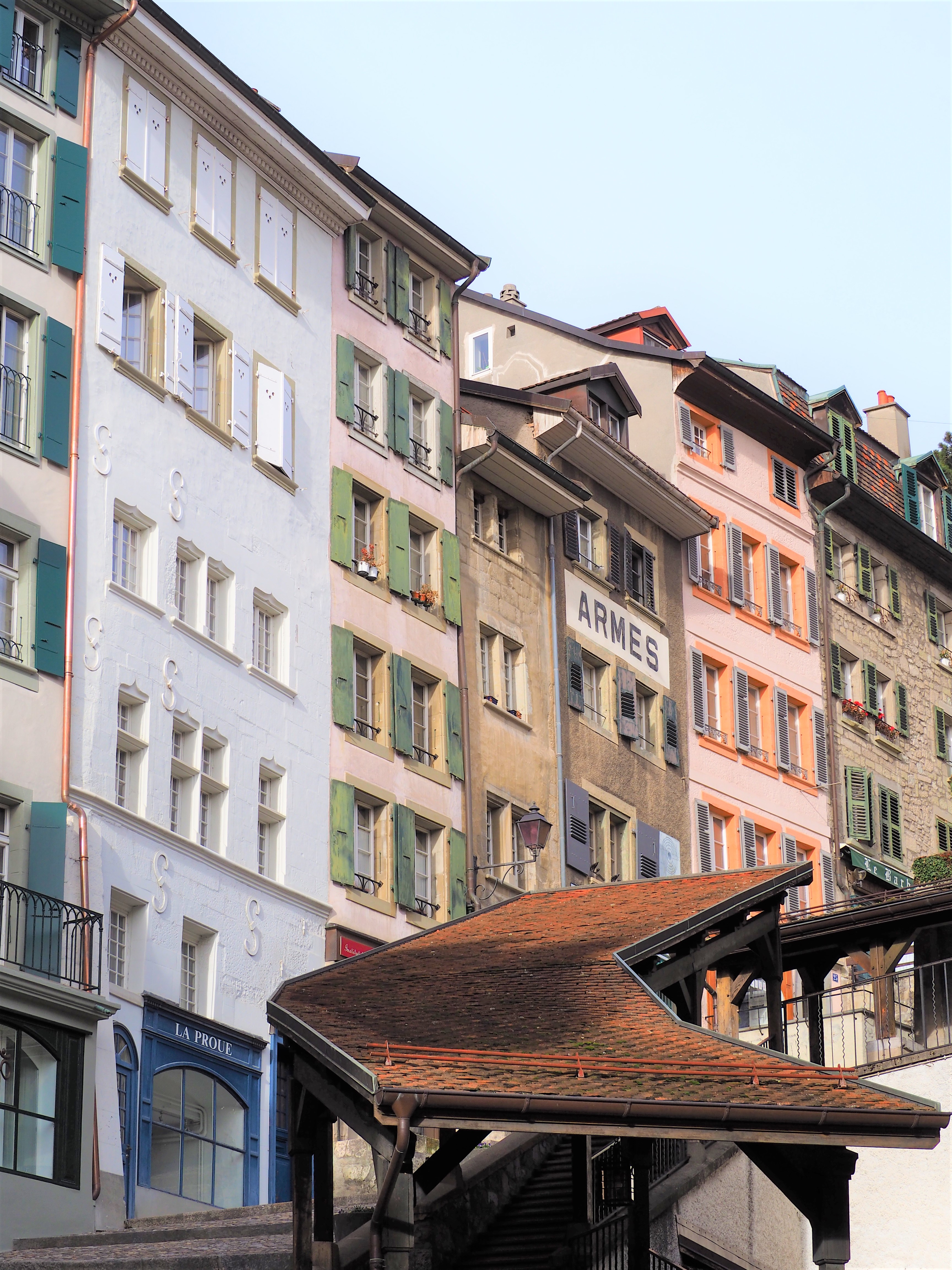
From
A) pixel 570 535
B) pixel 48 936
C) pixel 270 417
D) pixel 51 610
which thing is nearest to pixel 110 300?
pixel 270 417

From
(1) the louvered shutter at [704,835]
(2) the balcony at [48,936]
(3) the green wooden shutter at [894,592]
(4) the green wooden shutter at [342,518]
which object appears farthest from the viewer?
(3) the green wooden shutter at [894,592]

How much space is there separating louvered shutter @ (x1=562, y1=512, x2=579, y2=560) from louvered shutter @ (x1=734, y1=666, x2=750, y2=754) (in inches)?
205

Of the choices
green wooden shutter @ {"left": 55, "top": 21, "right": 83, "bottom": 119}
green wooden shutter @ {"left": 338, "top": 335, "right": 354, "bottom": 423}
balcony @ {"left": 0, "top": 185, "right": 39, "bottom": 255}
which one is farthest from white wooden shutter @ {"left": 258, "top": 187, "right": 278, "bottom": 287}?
balcony @ {"left": 0, "top": 185, "right": 39, "bottom": 255}

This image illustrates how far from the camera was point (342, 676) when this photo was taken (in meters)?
32.4

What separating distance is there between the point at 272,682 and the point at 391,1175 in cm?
1737

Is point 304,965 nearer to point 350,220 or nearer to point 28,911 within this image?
point 28,911

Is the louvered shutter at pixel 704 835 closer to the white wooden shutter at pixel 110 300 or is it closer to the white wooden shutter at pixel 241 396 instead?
the white wooden shutter at pixel 241 396

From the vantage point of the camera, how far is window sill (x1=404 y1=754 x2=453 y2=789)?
33.3 m

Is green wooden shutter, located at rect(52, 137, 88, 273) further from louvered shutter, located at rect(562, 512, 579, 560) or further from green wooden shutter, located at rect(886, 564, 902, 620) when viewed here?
green wooden shutter, located at rect(886, 564, 902, 620)

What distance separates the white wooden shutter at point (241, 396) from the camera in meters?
31.4

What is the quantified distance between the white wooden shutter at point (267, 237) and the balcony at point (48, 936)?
1094cm

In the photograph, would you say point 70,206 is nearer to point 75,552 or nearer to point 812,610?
point 75,552

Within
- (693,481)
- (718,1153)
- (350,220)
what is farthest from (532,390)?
(718,1153)

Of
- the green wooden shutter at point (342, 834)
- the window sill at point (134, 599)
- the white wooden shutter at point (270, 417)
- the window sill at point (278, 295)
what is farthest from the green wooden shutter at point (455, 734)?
the window sill at point (134, 599)
